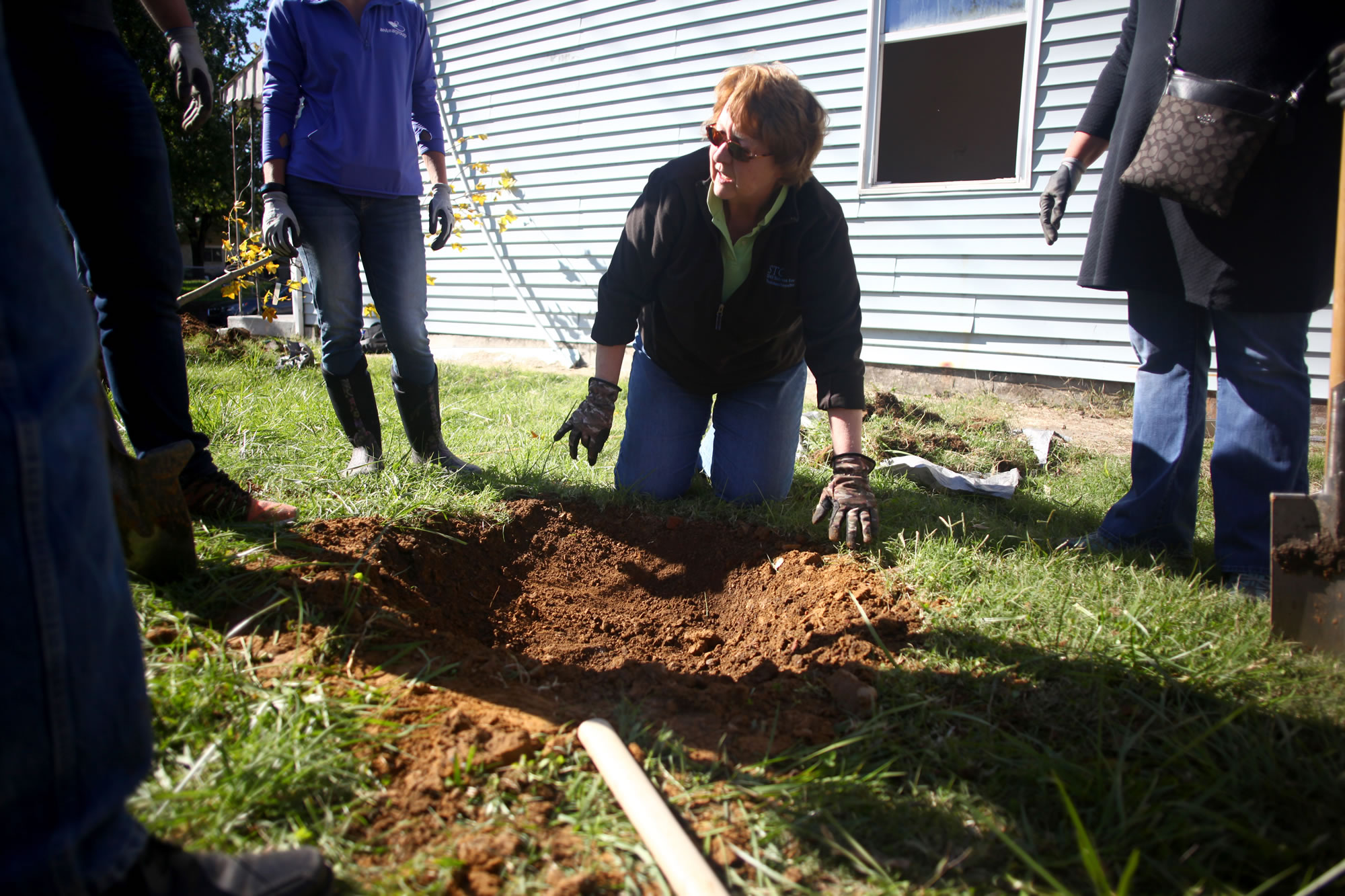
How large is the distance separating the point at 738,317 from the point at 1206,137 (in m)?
1.39

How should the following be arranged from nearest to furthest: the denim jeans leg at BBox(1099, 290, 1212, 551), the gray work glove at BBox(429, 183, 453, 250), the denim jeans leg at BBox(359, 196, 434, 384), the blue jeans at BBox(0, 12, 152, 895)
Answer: the blue jeans at BBox(0, 12, 152, 895)
the denim jeans leg at BBox(1099, 290, 1212, 551)
the denim jeans leg at BBox(359, 196, 434, 384)
the gray work glove at BBox(429, 183, 453, 250)

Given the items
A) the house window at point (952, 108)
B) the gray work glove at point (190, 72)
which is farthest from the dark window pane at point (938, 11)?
the gray work glove at point (190, 72)

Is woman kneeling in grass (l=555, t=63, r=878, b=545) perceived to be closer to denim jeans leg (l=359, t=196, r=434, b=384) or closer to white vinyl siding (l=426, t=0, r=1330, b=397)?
denim jeans leg (l=359, t=196, r=434, b=384)

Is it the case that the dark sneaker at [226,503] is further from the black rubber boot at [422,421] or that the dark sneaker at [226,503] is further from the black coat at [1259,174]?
the black coat at [1259,174]

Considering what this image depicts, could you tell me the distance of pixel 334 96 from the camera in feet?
9.05

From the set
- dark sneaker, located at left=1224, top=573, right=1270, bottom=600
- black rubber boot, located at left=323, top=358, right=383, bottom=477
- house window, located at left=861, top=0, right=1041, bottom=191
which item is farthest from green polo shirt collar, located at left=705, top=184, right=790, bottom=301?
house window, located at left=861, top=0, right=1041, bottom=191

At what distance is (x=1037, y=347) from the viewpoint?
5.07m

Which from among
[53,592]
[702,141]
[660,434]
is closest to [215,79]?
[702,141]

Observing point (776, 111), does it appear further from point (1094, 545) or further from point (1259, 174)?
point (1094, 545)

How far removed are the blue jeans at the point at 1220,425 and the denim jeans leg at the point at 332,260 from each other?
2604mm

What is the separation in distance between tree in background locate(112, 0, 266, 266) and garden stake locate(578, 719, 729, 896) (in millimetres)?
17818

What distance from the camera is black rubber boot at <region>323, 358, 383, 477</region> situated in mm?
2900

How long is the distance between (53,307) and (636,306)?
1.96 meters

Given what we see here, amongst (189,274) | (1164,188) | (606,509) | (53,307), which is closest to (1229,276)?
(1164,188)
